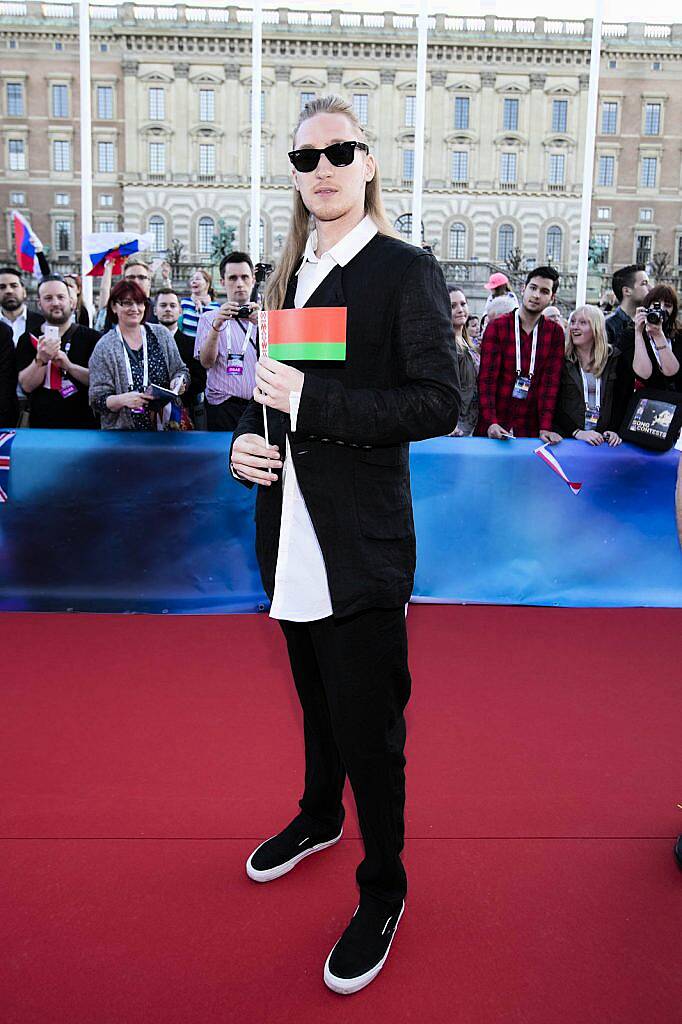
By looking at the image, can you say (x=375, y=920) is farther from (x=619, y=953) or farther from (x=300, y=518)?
(x=300, y=518)

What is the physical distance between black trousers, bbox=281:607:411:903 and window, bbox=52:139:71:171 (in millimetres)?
64890

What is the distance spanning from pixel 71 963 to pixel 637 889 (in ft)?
4.57

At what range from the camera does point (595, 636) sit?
446 centimetres

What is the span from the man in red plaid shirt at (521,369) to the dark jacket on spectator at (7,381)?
2.67 meters

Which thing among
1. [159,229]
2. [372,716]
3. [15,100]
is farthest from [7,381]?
[15,100]

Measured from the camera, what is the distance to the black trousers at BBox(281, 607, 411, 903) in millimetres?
1951

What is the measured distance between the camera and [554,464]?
4.93 m

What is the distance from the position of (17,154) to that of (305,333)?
66349 millimetres

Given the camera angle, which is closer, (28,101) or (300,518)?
(300,518)

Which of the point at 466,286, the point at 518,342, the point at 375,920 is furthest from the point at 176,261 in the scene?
the point at 375,920

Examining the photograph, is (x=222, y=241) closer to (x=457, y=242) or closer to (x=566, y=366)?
(x=457, y=242)

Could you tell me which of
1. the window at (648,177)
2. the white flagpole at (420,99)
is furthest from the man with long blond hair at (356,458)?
the window at (648,177)

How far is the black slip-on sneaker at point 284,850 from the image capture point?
2385 millimetres

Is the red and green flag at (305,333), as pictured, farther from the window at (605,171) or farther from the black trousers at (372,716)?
the window at (605,171)
